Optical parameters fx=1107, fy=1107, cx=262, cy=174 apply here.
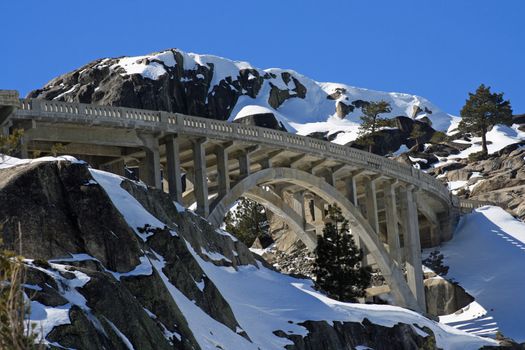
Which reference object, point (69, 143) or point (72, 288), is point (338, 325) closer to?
point (69, 143)

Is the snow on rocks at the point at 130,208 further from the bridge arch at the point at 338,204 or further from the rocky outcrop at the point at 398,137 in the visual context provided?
the rocky outcrop at the point at 398,137

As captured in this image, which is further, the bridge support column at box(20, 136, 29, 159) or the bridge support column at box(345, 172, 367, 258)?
the bridge support column at box(345, 172, 367, 258)

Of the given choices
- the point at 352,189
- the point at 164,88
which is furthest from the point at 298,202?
the point at 164,88

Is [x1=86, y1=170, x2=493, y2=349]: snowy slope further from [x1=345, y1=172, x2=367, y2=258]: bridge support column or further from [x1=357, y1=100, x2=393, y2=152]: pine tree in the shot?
[x1=357, y1=100, x2=393, y2=152]: pine tree

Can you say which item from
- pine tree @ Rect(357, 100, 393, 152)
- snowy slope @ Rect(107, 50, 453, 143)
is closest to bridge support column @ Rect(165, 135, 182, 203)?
pine tree @ Rect(357, 100, 393, 152)

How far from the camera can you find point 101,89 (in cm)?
13038

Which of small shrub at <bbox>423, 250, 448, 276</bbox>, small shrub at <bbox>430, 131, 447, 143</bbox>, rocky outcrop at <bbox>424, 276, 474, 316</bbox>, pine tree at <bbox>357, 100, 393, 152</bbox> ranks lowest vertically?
rocky outcrop at <bbox>424, 276, 474, 316</bbox>

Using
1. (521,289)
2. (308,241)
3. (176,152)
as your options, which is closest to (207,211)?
(176,152)

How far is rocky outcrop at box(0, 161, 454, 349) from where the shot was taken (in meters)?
27.2

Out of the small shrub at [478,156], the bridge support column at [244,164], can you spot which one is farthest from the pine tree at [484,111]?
the bridge support column at [244,164]

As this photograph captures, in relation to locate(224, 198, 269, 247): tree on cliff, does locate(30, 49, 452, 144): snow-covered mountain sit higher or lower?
higher

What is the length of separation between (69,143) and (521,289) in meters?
36.0

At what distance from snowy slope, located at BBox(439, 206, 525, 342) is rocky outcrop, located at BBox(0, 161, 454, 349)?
31.2m

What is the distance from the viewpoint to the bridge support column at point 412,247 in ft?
260
